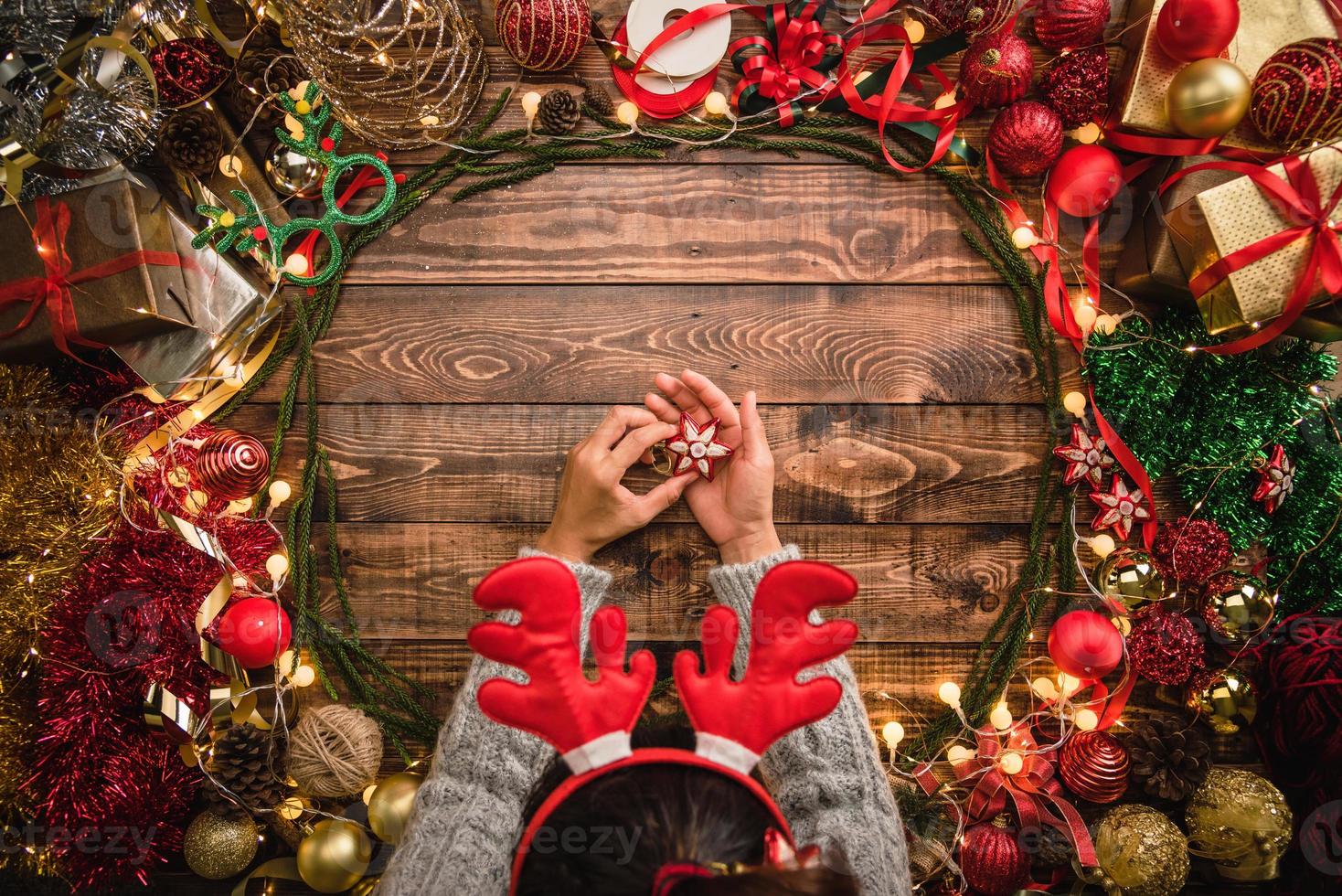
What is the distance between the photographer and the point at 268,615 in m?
1.35

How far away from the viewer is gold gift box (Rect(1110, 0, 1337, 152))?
1.31m

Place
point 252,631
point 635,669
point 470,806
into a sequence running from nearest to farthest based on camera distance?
point 635,669 → point 470,806 → point 252,631

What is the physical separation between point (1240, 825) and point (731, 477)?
101 centimetres

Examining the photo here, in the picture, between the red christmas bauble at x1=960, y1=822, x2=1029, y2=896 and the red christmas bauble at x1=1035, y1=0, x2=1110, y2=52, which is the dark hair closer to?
the red christmas bauble at x1=960, y1=822, x2=1029, y2=896

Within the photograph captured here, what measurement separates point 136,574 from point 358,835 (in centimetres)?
59

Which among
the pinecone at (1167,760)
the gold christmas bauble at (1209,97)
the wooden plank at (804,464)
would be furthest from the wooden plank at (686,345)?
the pinecone at (1167,760)

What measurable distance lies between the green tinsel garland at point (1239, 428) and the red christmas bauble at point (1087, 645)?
0.98 ft

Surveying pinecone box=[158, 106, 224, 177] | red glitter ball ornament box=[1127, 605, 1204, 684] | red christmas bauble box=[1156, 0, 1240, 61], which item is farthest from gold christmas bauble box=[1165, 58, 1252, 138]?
pinecone box=[158, 106, 224, 177]

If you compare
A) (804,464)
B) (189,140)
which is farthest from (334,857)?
(189,140)

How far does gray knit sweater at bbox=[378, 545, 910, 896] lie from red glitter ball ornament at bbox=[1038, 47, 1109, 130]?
3.45 feet

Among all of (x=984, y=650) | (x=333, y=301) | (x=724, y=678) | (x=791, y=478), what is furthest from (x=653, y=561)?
(x=333, y=301)

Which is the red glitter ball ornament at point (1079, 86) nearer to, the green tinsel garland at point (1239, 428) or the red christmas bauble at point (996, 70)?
the red christmas bauble at point (996, 70)

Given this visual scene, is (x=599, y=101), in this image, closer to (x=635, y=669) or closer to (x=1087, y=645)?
(x=635, y=669)

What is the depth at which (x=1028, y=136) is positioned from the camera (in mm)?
1358
